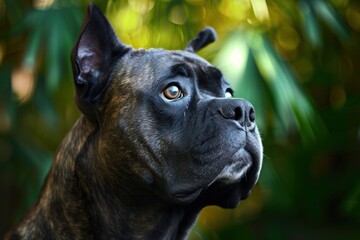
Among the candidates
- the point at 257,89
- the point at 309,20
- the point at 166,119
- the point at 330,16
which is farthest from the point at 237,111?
the point at 330,16

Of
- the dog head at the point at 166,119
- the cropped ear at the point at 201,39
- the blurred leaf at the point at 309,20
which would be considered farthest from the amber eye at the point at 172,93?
the blurred leaf at the point at 309,20

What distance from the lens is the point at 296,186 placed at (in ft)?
17.6

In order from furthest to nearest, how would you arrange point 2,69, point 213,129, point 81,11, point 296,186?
point 296,186 < point 2,69 < point 81,11 < point 213,129

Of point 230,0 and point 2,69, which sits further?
point 2,69

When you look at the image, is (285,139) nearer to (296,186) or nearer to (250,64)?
(296,186)

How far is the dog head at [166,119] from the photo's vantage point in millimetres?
2156

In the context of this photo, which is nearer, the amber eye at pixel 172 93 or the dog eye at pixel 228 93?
the amber eye at pixel 172 93

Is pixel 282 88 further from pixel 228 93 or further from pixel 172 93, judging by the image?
pixel 172 93

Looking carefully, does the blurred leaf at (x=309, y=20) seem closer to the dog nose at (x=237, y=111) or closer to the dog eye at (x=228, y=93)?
the dog eye at (x=228, y=93)

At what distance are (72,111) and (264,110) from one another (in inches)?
61.2

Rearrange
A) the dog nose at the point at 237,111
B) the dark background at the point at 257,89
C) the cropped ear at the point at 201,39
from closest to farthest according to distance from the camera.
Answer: the dog nose at the point at 237,111, the cropped ear at the point at 201,39, the dark background at the point at 257,89

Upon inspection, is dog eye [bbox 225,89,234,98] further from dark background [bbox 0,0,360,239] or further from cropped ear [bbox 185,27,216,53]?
dark background [bbox 0,0,360,239]

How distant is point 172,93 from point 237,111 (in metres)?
0.24

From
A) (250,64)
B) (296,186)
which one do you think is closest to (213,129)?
(250,64)
